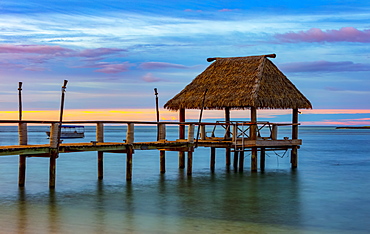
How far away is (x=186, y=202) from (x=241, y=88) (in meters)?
8.88

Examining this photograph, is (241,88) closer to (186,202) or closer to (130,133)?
(130,133)

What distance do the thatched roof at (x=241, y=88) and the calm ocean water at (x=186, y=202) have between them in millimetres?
3055

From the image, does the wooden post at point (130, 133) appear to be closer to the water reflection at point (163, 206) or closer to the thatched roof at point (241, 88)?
the water reflection at point (163, 206)

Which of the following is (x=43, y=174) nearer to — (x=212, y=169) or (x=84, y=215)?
Answer: (x=212, y=169)

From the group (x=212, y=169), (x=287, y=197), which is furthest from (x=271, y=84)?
(x=287, y=197)

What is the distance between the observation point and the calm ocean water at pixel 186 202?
44.2 feet

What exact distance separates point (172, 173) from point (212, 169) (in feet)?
7.65

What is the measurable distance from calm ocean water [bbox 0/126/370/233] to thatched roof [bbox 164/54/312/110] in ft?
10.0

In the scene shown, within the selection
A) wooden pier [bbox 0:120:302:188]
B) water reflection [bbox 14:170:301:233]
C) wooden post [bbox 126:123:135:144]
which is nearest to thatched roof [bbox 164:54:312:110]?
wooden pier [bbox 0:120:302:188]

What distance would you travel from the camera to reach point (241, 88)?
81.6 feet

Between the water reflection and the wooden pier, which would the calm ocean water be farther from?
the wooden pier

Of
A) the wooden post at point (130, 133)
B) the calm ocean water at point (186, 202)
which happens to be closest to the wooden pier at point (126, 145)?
the wooden post at point (130, 133)

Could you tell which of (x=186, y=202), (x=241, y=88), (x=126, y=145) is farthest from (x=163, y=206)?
(x=241, y=88)

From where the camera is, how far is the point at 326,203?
17.7 m
